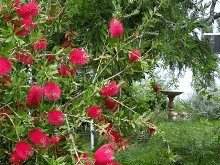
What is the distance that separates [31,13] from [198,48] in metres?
2.86

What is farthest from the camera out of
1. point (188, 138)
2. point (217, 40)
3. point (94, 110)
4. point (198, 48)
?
point (217, 40)

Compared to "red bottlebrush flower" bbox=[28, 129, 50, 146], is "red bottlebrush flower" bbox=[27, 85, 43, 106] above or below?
above

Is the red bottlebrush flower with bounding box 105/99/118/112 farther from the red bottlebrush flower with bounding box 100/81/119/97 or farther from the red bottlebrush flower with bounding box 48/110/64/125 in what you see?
the red bottlebrush flower with bounding box 48/110/64/125

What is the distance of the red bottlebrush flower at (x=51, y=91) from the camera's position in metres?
1.79

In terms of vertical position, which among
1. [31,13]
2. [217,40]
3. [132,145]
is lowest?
[132,145]

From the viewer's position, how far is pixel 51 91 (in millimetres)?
1794

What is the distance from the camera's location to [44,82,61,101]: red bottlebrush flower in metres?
1.79

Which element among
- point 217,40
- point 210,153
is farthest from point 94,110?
point 217,40

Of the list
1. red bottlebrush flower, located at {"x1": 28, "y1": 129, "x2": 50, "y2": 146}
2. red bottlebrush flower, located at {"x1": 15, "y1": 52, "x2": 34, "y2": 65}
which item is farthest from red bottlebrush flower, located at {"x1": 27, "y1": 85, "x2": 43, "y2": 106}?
red bottlebrush flower, located at {"x1": 15, "y1": 52, "x2": 34, "y2": 65}

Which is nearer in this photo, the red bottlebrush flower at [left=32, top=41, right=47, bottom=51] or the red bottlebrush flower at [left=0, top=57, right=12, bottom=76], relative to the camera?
the red bottlebrush flower at [left=0, top=57, right=12, bottom=76]

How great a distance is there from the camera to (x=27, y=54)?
205 centimetres

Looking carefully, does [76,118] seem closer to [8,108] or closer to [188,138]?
[8,108]

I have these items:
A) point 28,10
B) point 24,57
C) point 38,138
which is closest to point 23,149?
point 38,138

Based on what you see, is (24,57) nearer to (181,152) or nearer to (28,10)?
(28,10)
